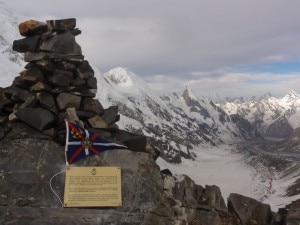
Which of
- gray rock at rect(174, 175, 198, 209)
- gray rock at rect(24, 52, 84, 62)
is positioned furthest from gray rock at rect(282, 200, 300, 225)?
gray rock at rect(24, 52, 84, 62)

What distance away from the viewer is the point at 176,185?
2047cm

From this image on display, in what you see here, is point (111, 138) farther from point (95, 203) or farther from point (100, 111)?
point (95, 203)

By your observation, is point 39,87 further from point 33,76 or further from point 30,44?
point 30,44

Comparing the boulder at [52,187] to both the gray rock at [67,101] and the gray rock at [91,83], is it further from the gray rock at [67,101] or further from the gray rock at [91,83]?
the gray rock at [91,83]

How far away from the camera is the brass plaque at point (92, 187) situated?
16.9 m

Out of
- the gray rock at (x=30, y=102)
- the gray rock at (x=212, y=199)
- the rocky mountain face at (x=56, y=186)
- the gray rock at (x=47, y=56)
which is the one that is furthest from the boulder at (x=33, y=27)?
the gray rock at (x=212, y=199)

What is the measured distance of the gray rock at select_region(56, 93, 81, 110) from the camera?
60.9ft

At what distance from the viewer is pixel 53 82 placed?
61.3 feet

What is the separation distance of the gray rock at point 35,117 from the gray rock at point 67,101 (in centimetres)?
82

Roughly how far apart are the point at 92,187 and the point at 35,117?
3749 millimetres

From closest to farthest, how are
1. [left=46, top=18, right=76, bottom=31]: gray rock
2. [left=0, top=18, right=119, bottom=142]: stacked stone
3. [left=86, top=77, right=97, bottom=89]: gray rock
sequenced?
[left=0, top=18, right=119, bottom=142]: stacked stone < [left=46, top=18, right=76, bottom=31]: gray rock < [left=86, top=77, right=97, bottom=89]: gray rock

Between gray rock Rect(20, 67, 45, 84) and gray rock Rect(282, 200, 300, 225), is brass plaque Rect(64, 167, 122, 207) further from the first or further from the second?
gray rock Rect(282, 200, 300, 225)

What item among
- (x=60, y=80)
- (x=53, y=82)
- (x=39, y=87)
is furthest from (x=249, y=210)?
(x=39, y=87)

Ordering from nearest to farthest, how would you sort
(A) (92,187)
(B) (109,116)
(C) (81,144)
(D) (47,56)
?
1. (A) (92,187)
2. (C) (81,144)
3. (D) (47,56)
4. (B) (109,116)
